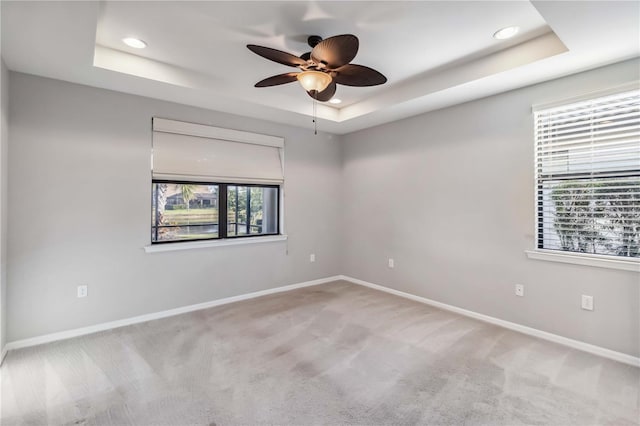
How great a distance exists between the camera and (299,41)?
2.62 m

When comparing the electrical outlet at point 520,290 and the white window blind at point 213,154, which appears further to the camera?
the white window blind at point 213,154

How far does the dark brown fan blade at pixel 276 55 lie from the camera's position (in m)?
2.11

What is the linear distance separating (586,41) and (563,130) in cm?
90

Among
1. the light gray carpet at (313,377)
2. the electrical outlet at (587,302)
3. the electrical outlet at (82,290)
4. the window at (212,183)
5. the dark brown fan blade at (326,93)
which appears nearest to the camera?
the light gray carpet at (313,377)

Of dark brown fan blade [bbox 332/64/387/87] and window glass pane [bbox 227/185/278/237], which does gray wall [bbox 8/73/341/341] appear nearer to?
window glass pane [bbox 227/185/278/237]

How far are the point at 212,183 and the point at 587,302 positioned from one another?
13.4 ft

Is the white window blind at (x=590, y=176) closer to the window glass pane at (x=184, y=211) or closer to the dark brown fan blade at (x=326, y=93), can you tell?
the dark brown fan blade at (x=326, y=93)

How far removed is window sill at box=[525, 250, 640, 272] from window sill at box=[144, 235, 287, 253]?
307 cm

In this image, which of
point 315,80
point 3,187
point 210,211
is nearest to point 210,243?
point 210,211

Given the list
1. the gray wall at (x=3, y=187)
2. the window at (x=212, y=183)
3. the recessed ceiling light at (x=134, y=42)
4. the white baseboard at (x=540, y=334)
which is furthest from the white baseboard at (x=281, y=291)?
the recessed ceiling light at (x=134, y=42)

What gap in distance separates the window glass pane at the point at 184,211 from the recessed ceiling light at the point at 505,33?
11.0 feet

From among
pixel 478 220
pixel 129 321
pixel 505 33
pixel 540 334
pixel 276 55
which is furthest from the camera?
pixel 478 220

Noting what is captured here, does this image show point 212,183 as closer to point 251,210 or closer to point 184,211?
point 184,211

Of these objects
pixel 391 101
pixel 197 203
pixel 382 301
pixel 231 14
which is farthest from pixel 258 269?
pixel 231 14
